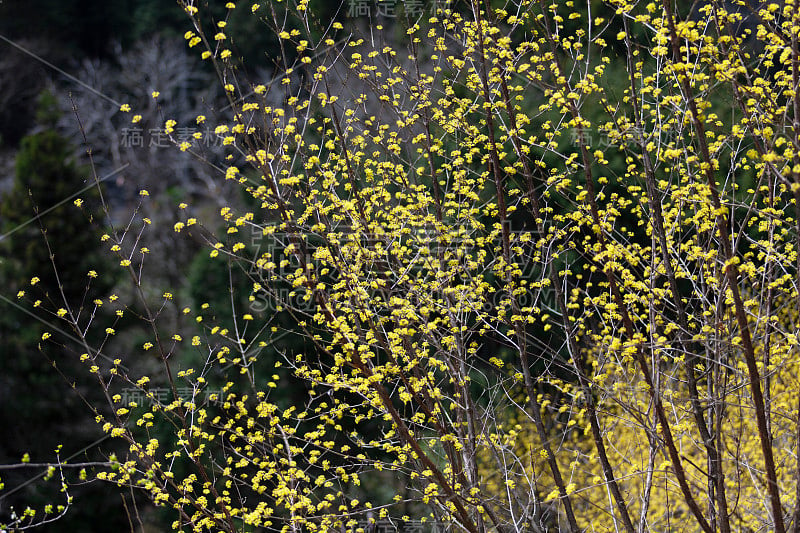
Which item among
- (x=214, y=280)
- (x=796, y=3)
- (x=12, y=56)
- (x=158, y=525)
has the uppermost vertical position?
(x=796, y=3)

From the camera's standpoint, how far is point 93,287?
9.58 meters

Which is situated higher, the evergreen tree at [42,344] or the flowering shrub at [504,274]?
the flowering shrub at [504,274]

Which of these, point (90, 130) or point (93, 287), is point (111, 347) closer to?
point (93, 287)

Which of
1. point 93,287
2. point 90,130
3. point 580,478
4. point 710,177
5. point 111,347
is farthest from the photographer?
point 90,130

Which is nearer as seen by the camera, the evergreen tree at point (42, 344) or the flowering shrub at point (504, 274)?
the flowering shrub at point (504, 274)

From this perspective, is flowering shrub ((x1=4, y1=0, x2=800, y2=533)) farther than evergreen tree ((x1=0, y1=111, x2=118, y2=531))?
No

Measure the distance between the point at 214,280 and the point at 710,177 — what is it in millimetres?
5588

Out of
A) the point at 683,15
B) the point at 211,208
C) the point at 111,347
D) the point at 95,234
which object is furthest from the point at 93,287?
the point at 683,15

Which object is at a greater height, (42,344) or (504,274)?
(504,274)

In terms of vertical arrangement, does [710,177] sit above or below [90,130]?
above

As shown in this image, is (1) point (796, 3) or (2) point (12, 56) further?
(2) point (12, 56)

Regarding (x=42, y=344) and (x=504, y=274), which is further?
(x=42, y=344)

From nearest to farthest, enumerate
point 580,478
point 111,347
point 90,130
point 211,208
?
point 580,478, point 111,347, point 211,208, point 90,130

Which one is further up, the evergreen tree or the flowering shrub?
the flowering shrub
